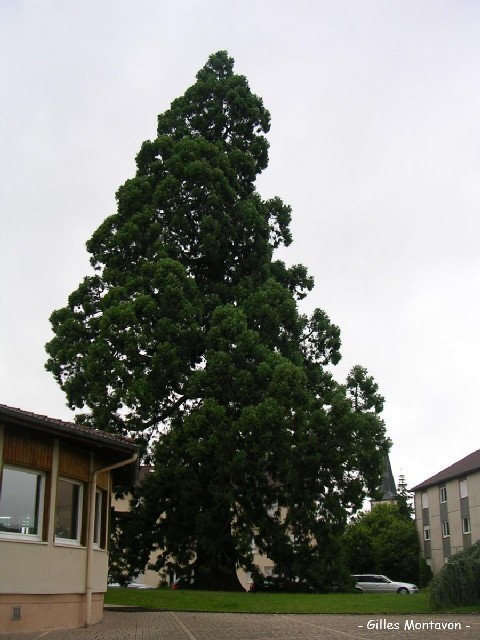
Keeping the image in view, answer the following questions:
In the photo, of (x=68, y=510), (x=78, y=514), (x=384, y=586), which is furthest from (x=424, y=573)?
(x=68, y=510)

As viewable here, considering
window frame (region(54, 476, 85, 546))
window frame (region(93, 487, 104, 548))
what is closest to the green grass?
window frame (region(93, 487, 104, 548))

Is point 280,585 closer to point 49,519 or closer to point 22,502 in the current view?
point 49,519

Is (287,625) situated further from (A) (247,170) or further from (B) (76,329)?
(A) (247,170)

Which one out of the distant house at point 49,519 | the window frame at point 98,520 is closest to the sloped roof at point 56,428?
the distant house at point 49,519

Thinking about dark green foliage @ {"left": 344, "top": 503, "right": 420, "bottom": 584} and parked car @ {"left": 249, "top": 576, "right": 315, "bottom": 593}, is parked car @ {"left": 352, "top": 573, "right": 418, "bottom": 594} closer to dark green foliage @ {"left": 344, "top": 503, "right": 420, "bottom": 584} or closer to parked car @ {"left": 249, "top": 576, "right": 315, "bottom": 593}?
dark green foliage @ {"left": 344, "top": 503, "right": 420, "bottom": 584}

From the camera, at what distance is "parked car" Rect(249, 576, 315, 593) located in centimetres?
2594

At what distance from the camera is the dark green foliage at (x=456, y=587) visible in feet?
60.5

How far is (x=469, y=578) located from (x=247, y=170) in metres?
20.1

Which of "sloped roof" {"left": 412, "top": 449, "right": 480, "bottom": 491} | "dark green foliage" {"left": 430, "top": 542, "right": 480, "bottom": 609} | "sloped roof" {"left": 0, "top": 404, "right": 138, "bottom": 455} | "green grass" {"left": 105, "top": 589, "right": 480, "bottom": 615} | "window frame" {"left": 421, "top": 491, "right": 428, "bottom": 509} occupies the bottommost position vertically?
"green grass" {"left": 105, "top": 589, "right": 480, "bottom": 615}

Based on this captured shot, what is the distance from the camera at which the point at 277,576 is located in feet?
87.4

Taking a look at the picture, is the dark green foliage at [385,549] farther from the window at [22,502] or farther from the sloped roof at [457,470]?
the window at [22,502]

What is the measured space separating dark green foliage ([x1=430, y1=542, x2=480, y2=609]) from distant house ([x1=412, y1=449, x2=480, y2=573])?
3094 centimetres

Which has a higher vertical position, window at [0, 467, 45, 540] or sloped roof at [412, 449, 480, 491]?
sloped roof at [412, 449, 480, 491]

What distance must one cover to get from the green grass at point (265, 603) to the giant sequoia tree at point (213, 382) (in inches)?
94.4
